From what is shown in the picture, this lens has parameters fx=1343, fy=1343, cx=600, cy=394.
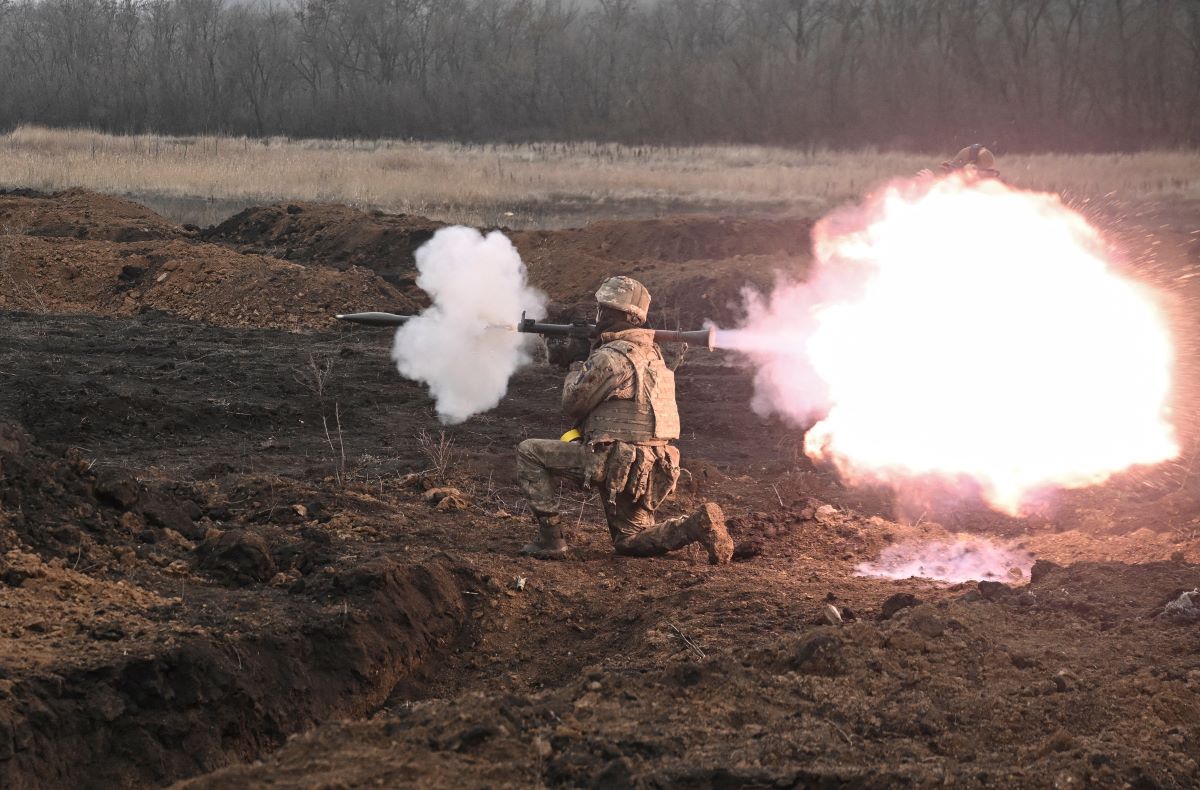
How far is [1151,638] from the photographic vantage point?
6.35 metres

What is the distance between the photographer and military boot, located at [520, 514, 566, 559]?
8.48 m

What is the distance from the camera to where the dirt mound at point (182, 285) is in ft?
66.8

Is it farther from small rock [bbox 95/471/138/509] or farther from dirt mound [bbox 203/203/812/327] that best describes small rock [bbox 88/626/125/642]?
dirt mound [bbox 203/203/812/327]

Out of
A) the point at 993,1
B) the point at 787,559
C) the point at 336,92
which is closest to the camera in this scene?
the point at 787,559


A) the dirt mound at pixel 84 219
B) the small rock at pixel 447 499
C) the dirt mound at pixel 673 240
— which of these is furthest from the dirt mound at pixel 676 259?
the small rock at pixel 447 499

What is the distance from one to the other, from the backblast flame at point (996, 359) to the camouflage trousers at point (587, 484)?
2463 mm

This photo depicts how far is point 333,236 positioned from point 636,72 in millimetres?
41071

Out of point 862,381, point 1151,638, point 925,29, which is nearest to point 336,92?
point 925,29

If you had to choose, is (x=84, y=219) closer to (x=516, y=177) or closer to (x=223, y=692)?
(x=516, y=177)

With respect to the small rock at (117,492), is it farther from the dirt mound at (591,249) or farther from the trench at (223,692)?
the dirt mound at (591,249)

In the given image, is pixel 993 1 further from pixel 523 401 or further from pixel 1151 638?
pixel 1151 638

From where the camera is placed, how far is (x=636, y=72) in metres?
65.3

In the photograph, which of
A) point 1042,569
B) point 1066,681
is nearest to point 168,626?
point 1066,681

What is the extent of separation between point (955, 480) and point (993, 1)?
51068 millimetres
